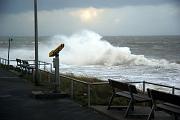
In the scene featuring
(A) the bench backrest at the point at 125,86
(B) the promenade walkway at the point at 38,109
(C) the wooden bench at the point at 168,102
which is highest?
(A) the bench backrest at the point at 125,86

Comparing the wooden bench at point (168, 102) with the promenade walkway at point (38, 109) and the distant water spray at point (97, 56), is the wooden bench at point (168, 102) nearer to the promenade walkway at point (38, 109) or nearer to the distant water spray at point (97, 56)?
the promenade walkway at point (38, 109)

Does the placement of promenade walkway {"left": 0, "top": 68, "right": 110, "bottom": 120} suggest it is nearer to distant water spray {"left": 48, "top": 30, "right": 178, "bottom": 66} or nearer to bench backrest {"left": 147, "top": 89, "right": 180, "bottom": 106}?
bench backrest {"left": 147, "top": 89, "right": 180, "bottom": 106}

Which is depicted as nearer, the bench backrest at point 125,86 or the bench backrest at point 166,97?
the bench backrest at point 166,97

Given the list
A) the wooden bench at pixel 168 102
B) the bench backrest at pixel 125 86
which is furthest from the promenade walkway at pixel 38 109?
the wooden bench at pixel 168 102

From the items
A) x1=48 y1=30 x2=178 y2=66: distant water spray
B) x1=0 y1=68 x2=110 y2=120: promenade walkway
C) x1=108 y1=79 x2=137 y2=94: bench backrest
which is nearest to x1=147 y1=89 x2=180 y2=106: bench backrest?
x1=108 y1=79 x2=137 y2=94: bench backrest

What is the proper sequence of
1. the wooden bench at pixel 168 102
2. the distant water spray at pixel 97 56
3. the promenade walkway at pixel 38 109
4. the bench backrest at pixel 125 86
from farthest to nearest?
1. the distant water spray at pixel 97 56
2. the promenade walkway at pixel 38 109
3. the bench backrest at pixel 125 86
4. the wooden bench at pixel 168 102

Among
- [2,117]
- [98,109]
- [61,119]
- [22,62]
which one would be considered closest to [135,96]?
[98,109]

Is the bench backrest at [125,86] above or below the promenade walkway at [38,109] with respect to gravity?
above

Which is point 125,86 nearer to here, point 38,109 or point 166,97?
point 166,97

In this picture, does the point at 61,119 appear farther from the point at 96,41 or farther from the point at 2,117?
the point at 96,41

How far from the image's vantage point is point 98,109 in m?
11.0

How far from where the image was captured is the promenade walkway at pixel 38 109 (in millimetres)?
10125

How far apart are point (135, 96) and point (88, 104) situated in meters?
1.88

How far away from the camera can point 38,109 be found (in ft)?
36.8
